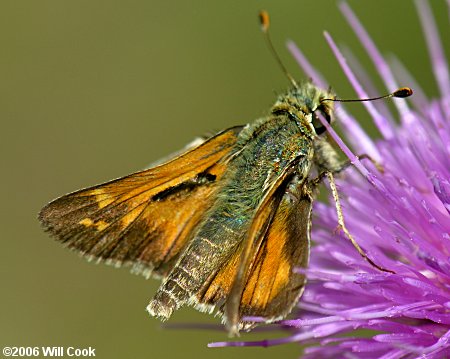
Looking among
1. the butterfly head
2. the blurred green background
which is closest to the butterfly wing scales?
the butterfly head

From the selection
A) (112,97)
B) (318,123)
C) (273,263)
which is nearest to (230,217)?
(273,263)

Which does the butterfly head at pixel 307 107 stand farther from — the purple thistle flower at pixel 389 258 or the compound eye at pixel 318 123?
the purple thistle flower at pixel 389 258

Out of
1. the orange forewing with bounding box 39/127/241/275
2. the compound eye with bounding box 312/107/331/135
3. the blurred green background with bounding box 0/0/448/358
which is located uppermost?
the blurred green background with bounding box 0/0/448/358

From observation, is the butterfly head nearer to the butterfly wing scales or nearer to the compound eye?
the compound eye

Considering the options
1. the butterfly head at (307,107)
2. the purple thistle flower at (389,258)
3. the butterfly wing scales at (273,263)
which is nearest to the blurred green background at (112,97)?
the purple thistle flower at (389,258)

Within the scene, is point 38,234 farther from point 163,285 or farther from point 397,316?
point 397,316
